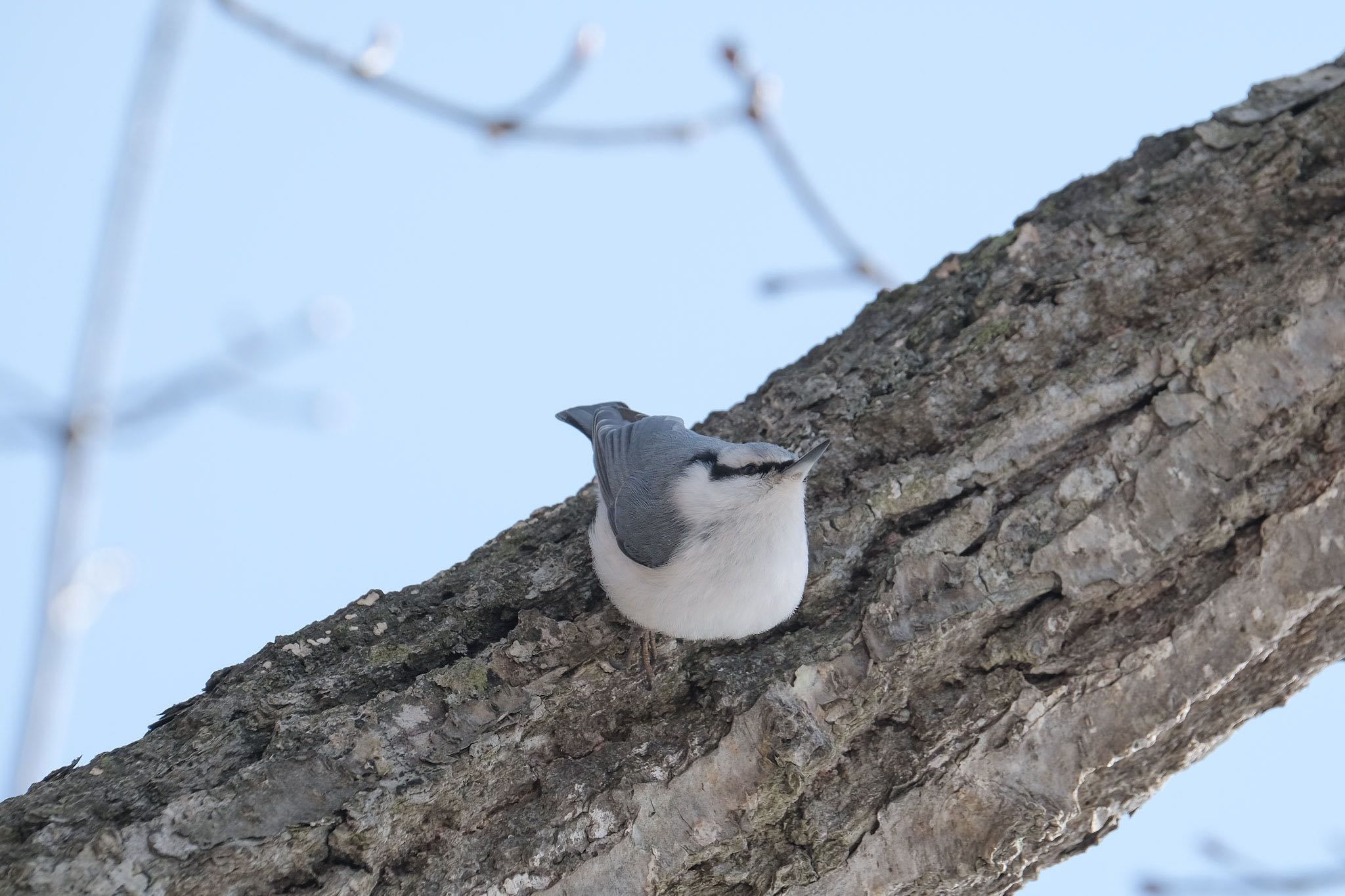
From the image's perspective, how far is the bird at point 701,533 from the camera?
224cm

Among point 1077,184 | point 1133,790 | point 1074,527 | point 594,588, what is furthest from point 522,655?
point 1077,184

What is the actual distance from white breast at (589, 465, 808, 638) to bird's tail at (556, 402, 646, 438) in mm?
717

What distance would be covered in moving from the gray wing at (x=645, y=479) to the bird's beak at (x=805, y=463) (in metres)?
0.35

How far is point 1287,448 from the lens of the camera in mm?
2150

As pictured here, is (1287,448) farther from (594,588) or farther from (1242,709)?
(594,588)

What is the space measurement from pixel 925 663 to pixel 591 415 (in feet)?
4.95

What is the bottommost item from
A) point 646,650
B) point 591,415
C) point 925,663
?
point 925,663

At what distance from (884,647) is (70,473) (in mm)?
1720

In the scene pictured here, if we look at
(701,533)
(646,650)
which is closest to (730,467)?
(701,533)

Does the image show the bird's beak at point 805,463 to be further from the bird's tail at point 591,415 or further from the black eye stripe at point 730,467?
the bird's tail at point 591,415

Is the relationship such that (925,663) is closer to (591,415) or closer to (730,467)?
(730,467)

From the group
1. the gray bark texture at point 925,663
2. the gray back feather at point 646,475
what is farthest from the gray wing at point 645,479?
the gray bark texture at point 925,663

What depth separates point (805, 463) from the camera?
2.32 meters

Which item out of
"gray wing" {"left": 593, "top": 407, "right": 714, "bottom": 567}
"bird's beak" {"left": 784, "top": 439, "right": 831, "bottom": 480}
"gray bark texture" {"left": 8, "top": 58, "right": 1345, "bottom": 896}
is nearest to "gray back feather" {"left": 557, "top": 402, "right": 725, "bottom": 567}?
"gray wing" {"left": 593, "top": 407, "right": 714, "bottom": 567}
